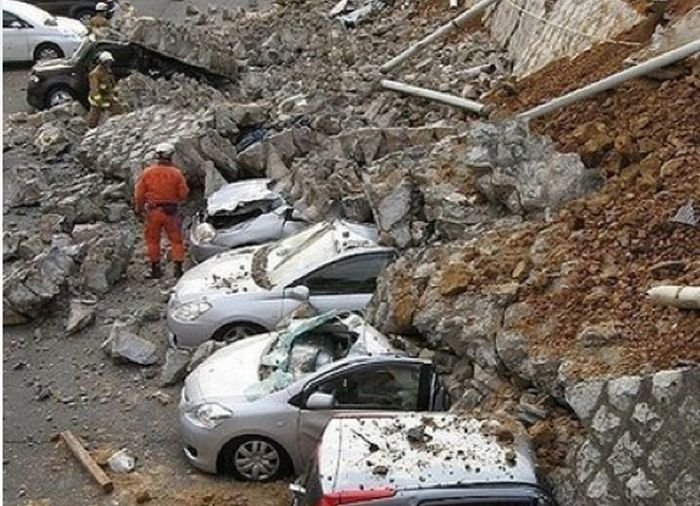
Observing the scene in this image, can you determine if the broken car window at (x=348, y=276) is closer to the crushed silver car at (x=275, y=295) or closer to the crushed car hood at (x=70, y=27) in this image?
the crushed silver car at (x=275, y=295)

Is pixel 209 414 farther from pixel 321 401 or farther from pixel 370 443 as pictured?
pixel 370 443

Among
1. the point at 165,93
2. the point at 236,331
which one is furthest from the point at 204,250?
the point at 165,93

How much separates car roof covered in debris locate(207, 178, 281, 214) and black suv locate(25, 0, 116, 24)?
14.2 meters

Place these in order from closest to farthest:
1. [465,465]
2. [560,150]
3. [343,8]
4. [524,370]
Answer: [465,465] < [524,370] < [560,150] < [343,8]

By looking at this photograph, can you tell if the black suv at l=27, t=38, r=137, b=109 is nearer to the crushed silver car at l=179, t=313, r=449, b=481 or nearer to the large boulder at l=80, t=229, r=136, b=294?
the large boulder at l=80, t=229, r=136, b=294

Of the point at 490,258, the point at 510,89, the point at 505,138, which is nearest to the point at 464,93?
the point at 510,89

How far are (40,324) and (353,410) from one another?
4864mm

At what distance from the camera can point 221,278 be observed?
11.5 meters

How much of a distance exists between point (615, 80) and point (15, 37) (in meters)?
15.6

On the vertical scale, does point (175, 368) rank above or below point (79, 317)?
above

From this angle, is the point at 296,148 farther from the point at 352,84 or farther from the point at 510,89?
the point at 510,89

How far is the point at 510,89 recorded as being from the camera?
13219 millimetres

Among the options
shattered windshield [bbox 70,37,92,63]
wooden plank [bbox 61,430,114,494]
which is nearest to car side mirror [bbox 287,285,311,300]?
wooden plank [bbox 61,430,114,494]

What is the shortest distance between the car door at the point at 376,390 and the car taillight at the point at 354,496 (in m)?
1.99
